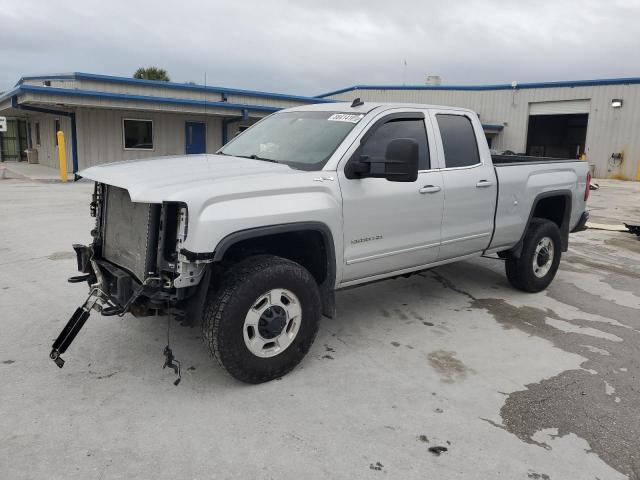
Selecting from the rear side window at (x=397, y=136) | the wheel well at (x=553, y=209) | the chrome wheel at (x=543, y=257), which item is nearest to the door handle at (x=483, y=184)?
the rear side window at (x=397, y=136)

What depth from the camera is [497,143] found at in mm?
31250

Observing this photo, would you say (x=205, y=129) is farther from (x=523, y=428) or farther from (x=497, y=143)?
(x=523, y=428)

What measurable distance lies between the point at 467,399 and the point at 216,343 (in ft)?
5.58

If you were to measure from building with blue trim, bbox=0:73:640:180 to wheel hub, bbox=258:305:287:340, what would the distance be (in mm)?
17154

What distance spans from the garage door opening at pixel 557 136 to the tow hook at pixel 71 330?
3381 cm

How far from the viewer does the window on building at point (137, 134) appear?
70.2 feet

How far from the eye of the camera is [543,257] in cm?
592

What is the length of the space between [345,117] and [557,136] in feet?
115

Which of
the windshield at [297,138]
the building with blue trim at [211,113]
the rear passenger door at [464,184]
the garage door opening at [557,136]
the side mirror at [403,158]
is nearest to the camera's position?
the side mirror at [403,158]

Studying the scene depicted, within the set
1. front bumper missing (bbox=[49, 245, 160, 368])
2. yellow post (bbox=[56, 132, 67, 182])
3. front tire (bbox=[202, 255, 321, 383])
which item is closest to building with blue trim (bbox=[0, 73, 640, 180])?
yellow post (bbox=[56, 132, 67, 182])

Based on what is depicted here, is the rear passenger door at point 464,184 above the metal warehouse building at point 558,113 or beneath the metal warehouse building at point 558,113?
beneath

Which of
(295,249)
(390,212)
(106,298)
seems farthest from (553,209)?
(106,298)

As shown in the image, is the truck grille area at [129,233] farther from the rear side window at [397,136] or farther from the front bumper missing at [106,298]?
the rear side window at [397,136]

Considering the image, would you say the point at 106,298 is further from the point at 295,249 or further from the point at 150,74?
the point at 150,74
